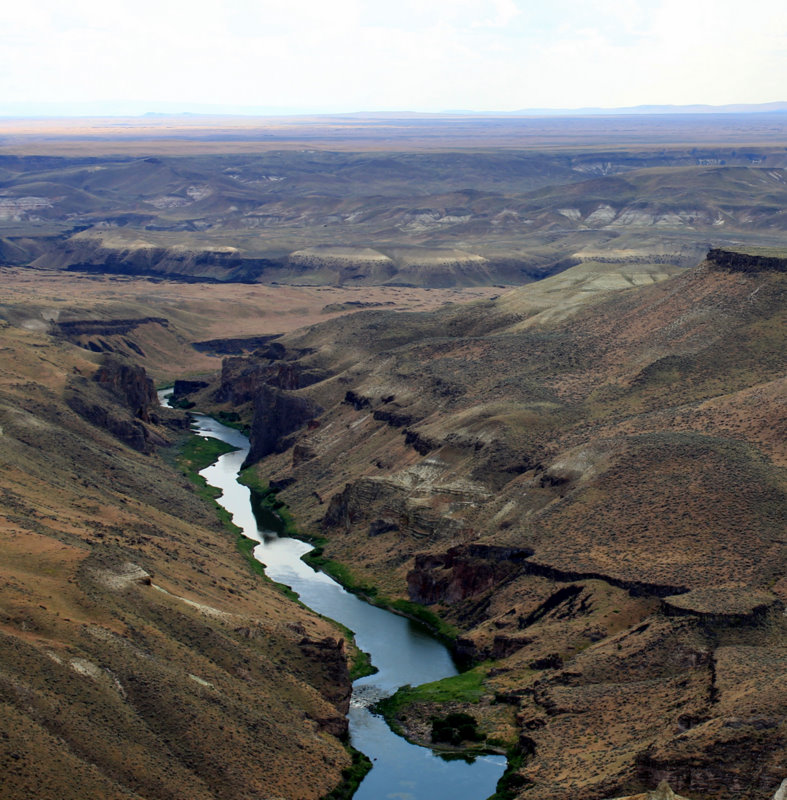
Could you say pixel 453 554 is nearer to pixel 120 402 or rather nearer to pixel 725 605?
pixel 725 605

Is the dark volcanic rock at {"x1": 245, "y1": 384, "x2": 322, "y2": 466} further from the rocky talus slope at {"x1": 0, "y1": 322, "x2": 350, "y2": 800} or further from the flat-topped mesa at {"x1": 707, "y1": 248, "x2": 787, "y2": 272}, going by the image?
the flat-topped mesa at {"x1": 707, "y1": 248, "x2": 787, "y2": 272}

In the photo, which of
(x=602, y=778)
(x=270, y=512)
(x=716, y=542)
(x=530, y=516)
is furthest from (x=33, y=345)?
(x=602, y=778)

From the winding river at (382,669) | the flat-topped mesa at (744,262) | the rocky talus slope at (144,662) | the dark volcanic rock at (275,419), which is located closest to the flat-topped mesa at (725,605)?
the winding river at (382,669)

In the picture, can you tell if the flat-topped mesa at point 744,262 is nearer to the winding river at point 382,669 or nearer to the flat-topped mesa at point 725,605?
the winding river at point 382,669

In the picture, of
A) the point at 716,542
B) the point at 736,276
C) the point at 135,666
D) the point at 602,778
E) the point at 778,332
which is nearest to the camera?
the point at 602,778

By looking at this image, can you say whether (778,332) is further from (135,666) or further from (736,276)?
(135,666)
